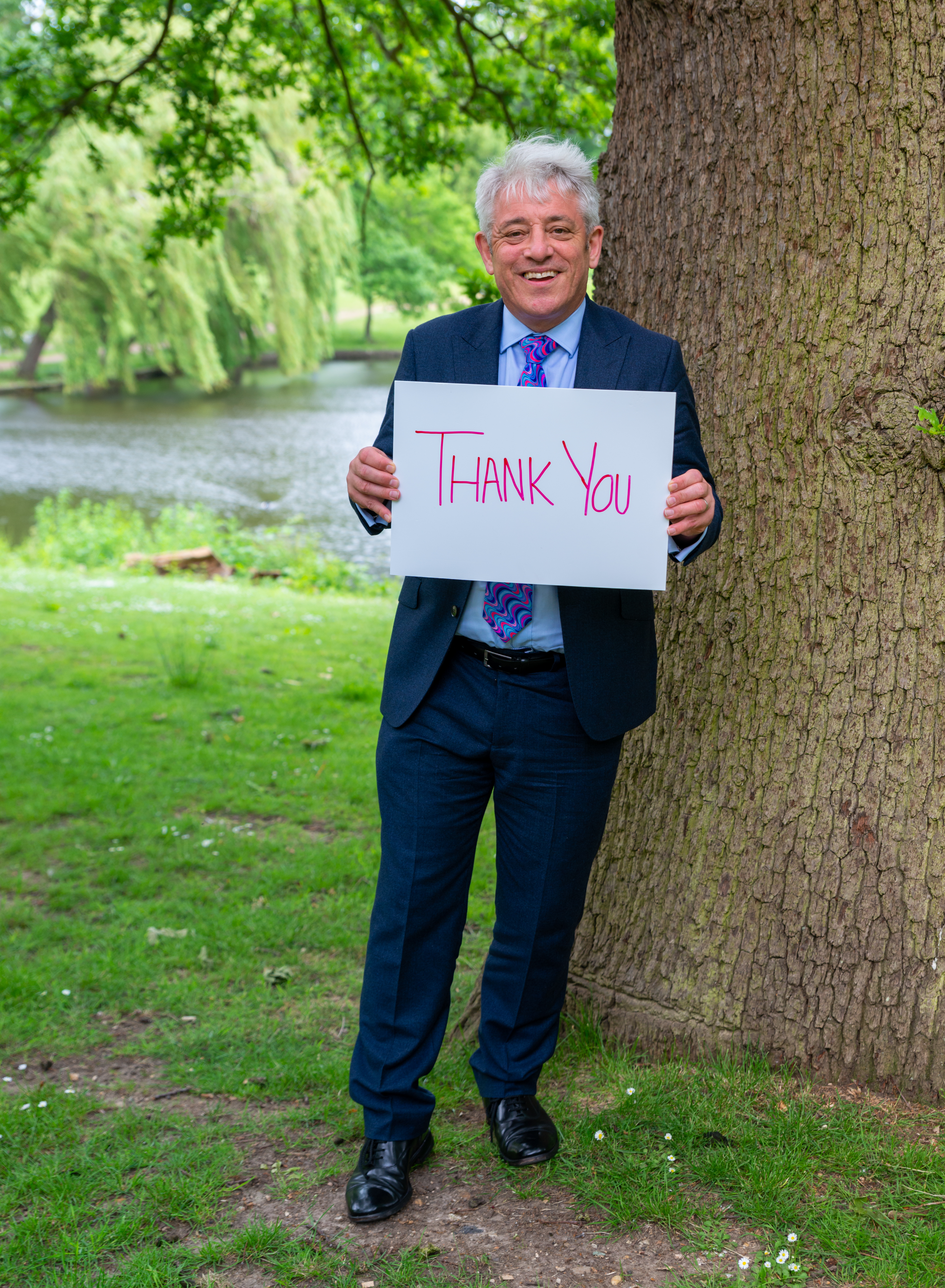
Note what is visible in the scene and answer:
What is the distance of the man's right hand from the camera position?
2162mm

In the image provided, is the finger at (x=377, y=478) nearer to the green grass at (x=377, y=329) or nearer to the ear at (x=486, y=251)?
the ear at (x=486, y=251)

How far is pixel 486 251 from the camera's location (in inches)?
90.1

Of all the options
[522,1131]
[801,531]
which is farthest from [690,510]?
[522,1131]

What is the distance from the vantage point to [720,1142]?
2385 mm

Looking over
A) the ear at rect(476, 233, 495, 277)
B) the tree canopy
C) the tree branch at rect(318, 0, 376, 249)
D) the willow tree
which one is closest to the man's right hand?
the ear at rect(476, 233, 495, 277)

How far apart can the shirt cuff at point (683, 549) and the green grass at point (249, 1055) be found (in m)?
1.26

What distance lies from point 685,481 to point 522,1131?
58.2 inches

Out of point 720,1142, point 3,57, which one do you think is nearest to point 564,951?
point 720,1142

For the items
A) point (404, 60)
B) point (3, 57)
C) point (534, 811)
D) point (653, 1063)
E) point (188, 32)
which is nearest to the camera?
point (534, 811)

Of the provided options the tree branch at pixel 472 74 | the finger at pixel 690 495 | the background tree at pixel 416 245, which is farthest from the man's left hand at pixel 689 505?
the background tree at pixel 416 245

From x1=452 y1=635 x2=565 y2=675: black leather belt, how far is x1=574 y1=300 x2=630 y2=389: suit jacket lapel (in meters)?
0.55

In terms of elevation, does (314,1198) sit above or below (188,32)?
below

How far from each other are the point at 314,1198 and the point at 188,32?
16.8 meters

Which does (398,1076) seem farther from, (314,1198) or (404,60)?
(404,60)
